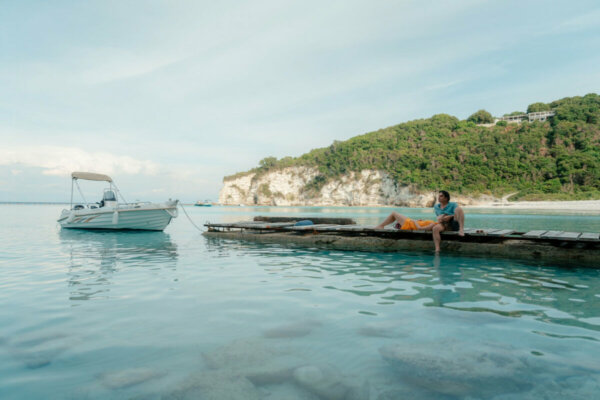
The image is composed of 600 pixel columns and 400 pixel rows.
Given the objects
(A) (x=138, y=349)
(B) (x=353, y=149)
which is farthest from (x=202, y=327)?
(B) (x=353, y=149)

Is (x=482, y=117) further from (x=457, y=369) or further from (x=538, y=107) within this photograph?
(x=457, y=369)

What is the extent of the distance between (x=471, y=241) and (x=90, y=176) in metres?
23.1

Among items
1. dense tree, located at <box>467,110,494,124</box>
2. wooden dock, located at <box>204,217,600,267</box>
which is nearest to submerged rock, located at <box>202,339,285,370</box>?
wooden dock, located at <box>204,217,600,267</box>

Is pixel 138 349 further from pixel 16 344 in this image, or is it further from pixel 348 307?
pixel 348 307

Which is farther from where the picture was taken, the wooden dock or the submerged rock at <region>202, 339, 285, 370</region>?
the wooden dock

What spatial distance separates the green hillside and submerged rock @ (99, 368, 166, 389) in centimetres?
8816

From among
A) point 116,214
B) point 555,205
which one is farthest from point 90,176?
point 555,205

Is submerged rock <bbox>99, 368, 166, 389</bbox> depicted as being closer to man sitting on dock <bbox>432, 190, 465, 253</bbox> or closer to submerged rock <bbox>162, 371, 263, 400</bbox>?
submerged rock <bbox>162, 371, 263, 400</bbox>

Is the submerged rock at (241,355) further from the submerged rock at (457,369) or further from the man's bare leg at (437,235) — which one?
the man's bare leg at (437,235)

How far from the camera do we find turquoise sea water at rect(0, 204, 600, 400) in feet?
10.5

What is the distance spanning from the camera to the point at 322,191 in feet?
386

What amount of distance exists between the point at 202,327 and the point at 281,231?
34.9 feet

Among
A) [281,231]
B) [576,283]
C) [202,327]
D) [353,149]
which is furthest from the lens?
[353,149]

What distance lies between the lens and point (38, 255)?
12586mm
